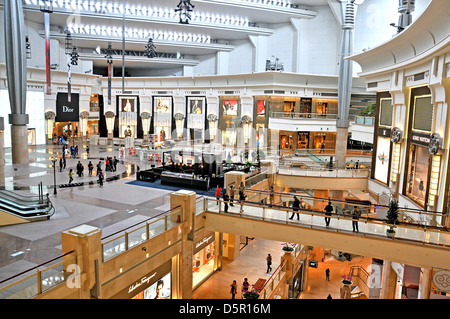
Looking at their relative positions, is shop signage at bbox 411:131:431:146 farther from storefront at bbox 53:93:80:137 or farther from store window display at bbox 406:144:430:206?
storefront at bbox 53:93:80:137

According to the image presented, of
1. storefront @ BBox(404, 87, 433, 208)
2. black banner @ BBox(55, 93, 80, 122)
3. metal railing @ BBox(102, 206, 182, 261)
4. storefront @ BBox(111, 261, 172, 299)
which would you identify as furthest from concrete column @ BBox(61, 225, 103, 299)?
black banner @ BBox(55, 93, 80, 122)


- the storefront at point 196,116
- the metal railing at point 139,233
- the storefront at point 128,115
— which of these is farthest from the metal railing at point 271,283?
the storefront at point 128,115

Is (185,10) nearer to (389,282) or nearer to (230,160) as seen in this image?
(230,160)

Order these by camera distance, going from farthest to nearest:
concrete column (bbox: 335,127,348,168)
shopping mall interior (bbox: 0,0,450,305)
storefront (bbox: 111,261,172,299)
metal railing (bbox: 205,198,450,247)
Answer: concrete column (bbox: 335,127,348,168) < shopping mall interior (bbox: 0,0,450,305) < metal railing (bbox: 205,198,450,247) < storefront (bbox: 111,261,172,299)

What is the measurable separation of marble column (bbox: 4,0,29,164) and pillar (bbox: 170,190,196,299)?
1311 centimetres

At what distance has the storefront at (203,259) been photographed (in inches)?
602

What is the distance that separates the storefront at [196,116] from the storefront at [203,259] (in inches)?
995

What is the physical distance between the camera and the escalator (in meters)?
13.1

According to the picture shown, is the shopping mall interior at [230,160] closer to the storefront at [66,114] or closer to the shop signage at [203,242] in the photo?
the shop signage at [203,242]

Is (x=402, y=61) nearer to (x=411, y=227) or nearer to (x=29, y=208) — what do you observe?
(x=411, y=227)

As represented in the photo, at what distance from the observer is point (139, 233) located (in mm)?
10836

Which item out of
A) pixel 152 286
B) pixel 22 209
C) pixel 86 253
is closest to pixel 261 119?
pixel 22 209
